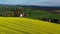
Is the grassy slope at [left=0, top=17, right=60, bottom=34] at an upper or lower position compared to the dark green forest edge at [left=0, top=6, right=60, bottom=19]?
lower

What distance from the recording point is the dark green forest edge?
810mm

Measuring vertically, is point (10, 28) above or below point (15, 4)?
below

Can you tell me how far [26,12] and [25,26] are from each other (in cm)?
11

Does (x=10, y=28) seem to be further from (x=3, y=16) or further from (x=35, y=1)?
(x=35, y=1)

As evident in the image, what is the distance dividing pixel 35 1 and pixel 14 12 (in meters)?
0.19

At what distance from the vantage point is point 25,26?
0.81m

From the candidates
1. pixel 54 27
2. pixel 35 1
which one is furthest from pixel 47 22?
pixel 35 1

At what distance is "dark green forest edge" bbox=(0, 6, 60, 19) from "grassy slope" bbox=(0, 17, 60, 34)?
0.03m

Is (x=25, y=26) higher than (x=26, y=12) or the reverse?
the reverse

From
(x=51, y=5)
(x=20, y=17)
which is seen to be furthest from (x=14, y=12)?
(x=51, y=5)

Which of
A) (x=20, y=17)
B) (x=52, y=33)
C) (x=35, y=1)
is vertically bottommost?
(x=52, y=33)

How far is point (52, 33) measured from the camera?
0.78 metres

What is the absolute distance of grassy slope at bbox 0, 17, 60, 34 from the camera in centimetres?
79

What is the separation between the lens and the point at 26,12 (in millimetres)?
822
